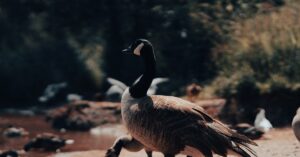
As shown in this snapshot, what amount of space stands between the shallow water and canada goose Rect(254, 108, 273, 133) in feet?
11.7

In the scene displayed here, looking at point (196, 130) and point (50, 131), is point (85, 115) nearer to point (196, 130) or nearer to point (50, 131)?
point (50, 131)

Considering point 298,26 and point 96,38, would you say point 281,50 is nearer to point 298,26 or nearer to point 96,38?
point 298,26

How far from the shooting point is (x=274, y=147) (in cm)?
1255

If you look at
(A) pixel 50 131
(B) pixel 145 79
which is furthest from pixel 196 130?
(A) pixel 50 131

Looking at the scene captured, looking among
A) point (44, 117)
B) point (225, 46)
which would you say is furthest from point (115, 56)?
point (225, 46)

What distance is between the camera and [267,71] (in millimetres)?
16859

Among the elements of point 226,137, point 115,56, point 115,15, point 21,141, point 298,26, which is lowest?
point 226,137

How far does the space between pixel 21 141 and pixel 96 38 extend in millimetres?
13351

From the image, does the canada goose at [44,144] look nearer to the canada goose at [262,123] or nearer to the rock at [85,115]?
the rock at [85,115]

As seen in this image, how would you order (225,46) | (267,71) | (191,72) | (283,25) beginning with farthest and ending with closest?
1. (191,72)
2. (225,46)
3. (283,25)
4. (267,71)

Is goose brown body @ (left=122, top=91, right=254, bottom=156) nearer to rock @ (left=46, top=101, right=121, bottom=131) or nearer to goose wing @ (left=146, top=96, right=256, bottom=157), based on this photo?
goose wing @ (left=146, top=96, right=256, bottom=157)

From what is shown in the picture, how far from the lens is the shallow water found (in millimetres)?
16062

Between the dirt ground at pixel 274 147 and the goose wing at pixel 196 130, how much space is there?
8.13 feet

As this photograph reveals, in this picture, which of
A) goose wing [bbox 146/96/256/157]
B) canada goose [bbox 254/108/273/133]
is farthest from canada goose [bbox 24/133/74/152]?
goose wing [bbox 146/96/256/157]
